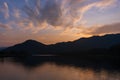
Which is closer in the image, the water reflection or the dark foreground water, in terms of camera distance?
the water reflection

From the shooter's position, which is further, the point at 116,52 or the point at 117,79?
the point at 116,52

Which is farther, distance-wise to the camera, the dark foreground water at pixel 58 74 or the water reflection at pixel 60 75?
the dark foreground water at pixel 58 74

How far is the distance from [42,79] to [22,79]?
5079 mm

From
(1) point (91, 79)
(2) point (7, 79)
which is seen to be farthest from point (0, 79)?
(1) point (91, 79)

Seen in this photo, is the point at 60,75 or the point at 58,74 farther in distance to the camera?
the point at 58,74

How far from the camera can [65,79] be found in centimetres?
4769

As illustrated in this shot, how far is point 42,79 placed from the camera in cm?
4669

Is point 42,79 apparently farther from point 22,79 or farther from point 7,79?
point 7,79

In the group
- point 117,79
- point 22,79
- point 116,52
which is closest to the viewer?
point 117,79

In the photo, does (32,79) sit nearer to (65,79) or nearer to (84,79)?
(65,79)

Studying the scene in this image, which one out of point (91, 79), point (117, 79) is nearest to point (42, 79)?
point (91, 79)

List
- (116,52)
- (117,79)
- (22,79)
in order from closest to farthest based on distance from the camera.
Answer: (117,79) < (22,79) < (116,52)

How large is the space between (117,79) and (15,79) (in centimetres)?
2423

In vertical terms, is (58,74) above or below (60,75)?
above
